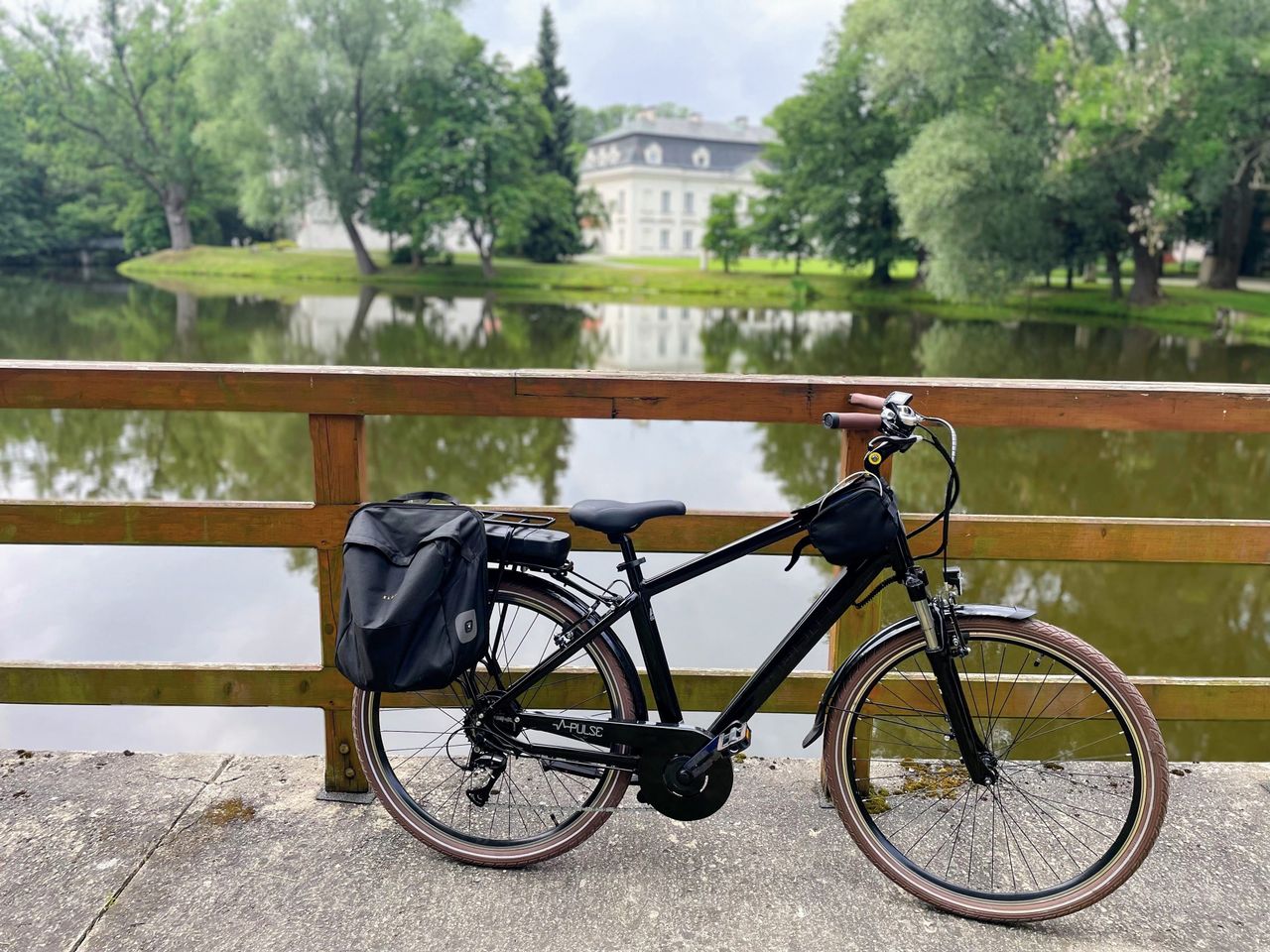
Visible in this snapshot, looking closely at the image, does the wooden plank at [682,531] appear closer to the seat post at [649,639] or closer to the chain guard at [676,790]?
the seat post at [649,639]

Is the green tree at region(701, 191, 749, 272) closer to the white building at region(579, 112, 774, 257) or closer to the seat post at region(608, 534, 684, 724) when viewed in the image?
the white building at region(579, 112, 774, 257)

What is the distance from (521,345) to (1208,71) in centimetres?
1586

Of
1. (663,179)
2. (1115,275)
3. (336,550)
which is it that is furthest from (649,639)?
(663,179)

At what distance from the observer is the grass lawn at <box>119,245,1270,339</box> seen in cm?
3091

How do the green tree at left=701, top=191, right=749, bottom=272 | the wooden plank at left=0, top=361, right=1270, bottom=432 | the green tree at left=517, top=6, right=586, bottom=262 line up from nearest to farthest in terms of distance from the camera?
1. the wooden plank at left=0, top=361, right=1270, bottom=432
2. the green tree at left=517, top=6, right=586, bottom=262
3. the green tree at left=701, top=191, right=749, bottom=272

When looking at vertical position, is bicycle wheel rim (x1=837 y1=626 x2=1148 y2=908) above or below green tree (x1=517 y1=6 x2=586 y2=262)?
below

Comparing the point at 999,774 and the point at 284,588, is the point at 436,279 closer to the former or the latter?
the point at 284,588

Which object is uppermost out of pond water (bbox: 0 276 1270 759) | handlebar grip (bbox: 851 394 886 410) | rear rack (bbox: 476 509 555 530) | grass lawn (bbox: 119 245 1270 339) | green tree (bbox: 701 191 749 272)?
green tree (bbox: 701 191 749 272)

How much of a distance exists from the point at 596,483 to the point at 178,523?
8556mm

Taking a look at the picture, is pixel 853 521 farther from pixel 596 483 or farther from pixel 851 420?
pixel 596 483

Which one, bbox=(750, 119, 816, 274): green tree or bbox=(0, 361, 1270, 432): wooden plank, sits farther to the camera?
bbox=(750, 119, 816, 274): green tree

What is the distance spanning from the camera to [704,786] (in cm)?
246

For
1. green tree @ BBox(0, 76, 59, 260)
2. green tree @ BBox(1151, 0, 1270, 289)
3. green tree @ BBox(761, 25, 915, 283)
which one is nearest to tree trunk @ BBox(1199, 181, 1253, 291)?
green tree @ BBox(1151, 0, 1270, 289)

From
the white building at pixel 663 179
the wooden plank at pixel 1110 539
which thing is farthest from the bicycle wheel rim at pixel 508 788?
the white building at pixel 663 179
